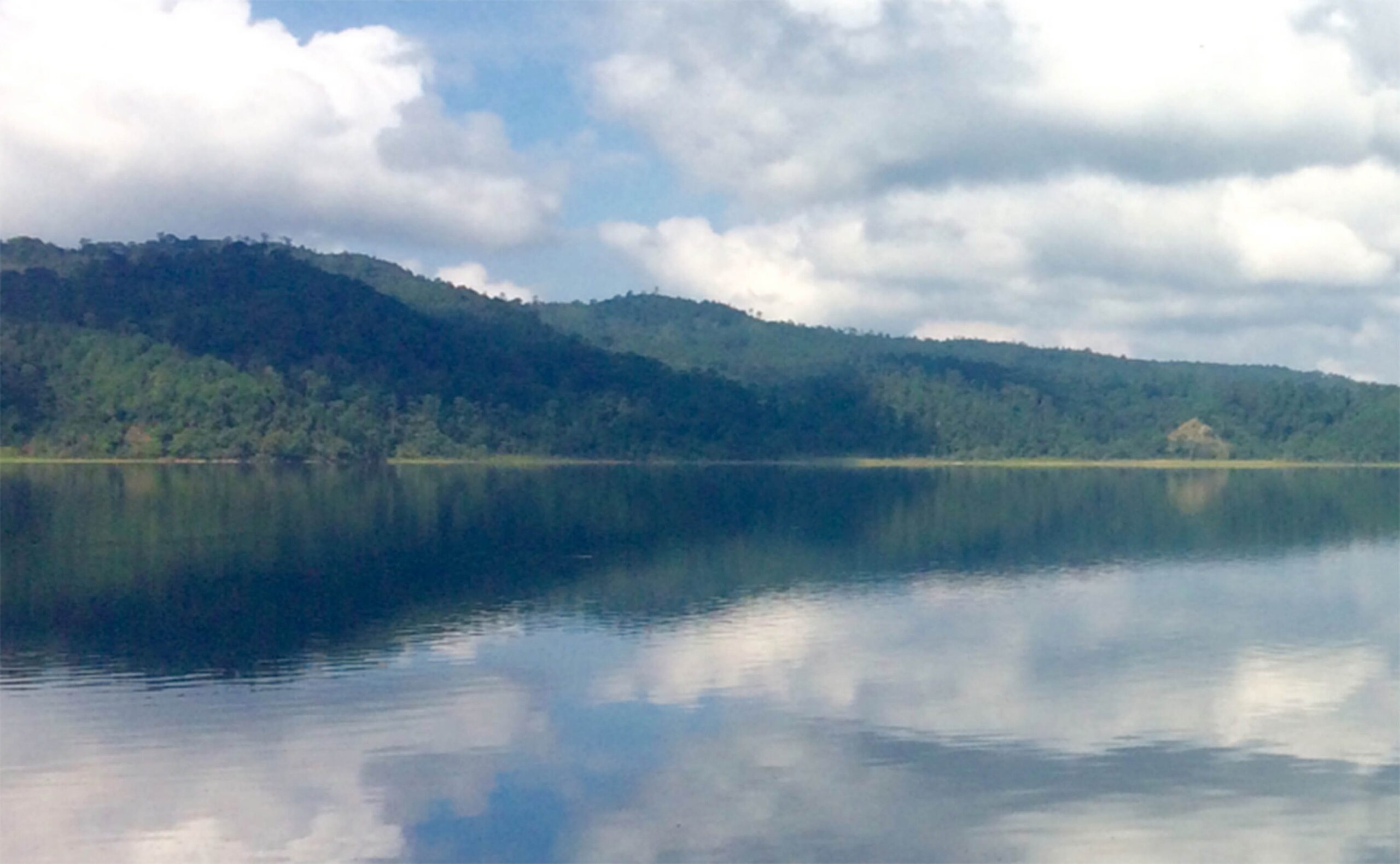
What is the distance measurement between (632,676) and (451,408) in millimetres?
125400

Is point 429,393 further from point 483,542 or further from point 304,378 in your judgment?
point 483,542

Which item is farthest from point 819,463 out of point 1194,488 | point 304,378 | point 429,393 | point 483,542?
point 483,542

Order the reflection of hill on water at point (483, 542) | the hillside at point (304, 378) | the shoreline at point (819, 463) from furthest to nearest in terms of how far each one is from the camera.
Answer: the hillside at point (304, 378), the shoreline at point (819, 463), the reflection of hill on water at point (483, 542)

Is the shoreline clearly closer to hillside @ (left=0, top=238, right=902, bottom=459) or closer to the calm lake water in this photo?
hillside @ (left=0, top=238, right=902, bottom=459)

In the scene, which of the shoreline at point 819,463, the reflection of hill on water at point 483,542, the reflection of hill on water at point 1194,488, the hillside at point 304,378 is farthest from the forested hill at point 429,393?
the reflection of hill on water at point 1194,488

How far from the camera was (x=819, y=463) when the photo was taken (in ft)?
536

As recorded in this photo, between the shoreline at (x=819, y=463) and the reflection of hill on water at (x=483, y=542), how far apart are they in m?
21.2

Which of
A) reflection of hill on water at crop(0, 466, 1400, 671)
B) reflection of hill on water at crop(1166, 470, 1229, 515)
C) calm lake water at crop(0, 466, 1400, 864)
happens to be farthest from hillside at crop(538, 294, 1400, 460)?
calm lake water at crop(0, 466, 1400, 864)

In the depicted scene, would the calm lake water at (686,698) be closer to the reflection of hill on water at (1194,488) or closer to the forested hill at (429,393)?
the reflection of hill on water at (1194,488)

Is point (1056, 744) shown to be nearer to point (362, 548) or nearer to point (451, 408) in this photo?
point (362, 548)

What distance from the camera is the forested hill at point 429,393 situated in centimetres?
13388

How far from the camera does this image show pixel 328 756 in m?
21.4

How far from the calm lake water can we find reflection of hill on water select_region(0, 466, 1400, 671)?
295mm

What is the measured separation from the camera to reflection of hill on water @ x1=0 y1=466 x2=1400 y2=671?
34156mm
